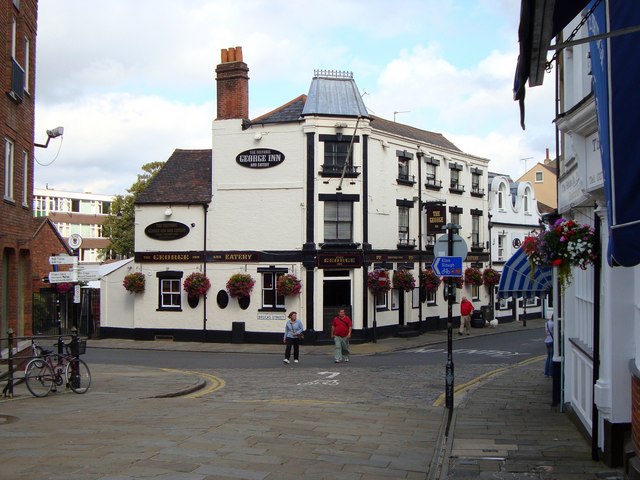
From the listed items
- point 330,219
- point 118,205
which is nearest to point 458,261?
point 330,219

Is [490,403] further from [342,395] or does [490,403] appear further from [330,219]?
[330,219]

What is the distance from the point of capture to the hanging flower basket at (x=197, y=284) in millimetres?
32062

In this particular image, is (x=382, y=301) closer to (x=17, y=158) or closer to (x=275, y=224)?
(x=275, y=224)

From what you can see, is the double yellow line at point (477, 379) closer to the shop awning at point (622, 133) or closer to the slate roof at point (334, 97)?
the shop awning at point (622, 133)

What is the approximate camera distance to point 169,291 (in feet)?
110

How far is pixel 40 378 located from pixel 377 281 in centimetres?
1840

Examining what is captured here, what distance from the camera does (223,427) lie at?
11344 mm

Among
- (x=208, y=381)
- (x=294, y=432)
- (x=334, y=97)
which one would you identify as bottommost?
(x=208, y=381)

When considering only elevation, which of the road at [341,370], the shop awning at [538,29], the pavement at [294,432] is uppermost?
the shop awning at [538,29]

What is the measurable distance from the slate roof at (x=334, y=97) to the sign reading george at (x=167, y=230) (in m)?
7.81

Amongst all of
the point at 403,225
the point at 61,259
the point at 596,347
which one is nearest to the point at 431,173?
the point at 403,225

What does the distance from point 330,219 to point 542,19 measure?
26.9 meters

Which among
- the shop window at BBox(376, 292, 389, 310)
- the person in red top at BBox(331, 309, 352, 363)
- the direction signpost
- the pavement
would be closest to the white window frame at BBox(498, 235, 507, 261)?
the shop window at BBox(376, 292, 389, 310)

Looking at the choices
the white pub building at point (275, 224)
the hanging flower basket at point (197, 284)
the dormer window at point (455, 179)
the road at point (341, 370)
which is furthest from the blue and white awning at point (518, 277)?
the dormer window at point (455, 179)
